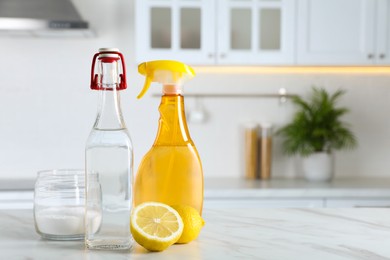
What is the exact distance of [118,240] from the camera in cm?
113

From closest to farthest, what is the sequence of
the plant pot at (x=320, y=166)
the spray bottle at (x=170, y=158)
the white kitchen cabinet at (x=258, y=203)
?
the spray bottle at (x=170, y=158) → the white kitchen cabinet at (x=258, y=203) → the plant pot at (x=320, y=166)

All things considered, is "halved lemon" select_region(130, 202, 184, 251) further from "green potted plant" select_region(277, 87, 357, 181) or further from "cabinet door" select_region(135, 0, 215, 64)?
"green potted plant" select_region(277, 87, 357, 181)

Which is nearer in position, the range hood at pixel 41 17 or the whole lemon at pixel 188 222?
the whole lemon at pixel 188 222

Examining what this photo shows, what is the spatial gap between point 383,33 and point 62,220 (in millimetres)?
2590

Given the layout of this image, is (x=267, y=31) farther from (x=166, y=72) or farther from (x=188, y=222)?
(x=188, y=222)

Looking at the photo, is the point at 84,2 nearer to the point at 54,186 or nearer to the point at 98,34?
the point at 98,34

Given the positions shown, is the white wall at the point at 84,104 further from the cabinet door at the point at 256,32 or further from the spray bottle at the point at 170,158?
the spray bottle at the point at 170,158

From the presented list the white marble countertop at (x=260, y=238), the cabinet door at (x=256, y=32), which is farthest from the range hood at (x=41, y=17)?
the white marble countertop at (x=260, y=238)

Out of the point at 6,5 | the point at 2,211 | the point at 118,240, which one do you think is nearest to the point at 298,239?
the point at 118,240

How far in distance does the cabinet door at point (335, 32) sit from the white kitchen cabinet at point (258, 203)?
761 mm

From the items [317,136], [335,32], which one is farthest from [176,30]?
[317,136]

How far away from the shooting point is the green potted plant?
3404mm

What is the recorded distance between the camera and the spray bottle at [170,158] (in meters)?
1.20

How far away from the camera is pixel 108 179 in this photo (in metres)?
1.12
